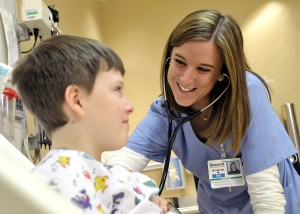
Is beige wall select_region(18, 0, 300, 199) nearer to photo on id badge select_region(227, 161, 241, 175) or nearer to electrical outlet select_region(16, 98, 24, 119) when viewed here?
electrical outlet select_region(16, 98, 24, 119)

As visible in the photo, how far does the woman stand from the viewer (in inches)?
53.3

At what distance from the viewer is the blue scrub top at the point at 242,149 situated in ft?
4.45

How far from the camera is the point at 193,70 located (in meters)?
1.43

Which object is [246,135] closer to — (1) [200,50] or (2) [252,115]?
(2) [252,115]

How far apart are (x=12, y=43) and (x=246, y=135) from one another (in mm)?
1165

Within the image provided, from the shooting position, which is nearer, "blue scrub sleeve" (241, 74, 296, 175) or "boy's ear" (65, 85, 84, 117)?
"boy's ear" (65, 85, 84, 117)

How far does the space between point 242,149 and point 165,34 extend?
10.1 feet

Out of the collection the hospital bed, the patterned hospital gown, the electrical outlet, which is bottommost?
the electrical outlet

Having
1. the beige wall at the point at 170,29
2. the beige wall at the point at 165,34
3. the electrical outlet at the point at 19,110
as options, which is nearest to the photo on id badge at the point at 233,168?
the electrical outlet at the point at 19,110

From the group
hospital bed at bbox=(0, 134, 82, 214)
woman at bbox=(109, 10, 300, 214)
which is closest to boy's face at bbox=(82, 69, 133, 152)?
hospital bed at bbox=(0, 134, 82, 214)

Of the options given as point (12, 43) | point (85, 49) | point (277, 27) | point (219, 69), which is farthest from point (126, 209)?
point (277, 27)

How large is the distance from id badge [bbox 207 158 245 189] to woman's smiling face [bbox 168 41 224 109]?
0.26 metres

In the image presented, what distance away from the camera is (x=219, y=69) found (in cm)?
148

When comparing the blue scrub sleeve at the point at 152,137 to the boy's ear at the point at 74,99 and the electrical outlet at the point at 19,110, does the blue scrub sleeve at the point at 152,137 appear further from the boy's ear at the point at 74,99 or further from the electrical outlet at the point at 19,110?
the boy's ear at the point at 74,99
